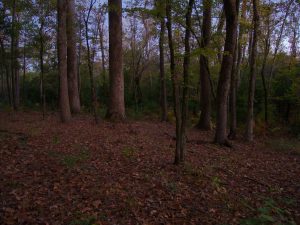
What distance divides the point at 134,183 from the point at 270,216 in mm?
2492

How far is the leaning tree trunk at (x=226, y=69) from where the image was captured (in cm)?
925

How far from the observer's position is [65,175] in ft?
19.1

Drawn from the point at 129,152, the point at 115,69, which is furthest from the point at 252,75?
the point at 129,152

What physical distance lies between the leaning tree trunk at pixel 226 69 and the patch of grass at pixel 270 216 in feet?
15.8

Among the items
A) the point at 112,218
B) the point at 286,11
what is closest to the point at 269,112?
the point at 286,11

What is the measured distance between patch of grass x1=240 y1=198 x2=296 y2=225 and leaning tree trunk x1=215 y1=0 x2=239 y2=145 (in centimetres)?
482

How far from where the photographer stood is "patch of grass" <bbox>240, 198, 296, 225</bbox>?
4359 millimetres

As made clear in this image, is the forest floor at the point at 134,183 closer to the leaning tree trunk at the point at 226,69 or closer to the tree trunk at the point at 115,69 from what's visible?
the leaning tree trunk at the point at 226,69

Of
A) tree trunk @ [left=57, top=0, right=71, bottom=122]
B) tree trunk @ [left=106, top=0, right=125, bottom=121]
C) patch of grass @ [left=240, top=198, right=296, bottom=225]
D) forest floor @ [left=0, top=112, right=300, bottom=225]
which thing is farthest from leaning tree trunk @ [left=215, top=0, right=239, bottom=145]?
tree trunk @ [left=57, top=0, right=71, bottom=122]

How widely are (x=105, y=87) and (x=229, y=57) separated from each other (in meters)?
22.7

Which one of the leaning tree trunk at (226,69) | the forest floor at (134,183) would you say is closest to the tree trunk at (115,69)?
the forest floor at (134,183)

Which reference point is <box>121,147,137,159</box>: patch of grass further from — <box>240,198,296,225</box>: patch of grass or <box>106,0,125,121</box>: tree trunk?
<box>106,0,125,121</box>: tree trunk

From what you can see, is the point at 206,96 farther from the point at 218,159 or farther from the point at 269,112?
the point at 269,112

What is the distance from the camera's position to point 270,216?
14.8 ft
